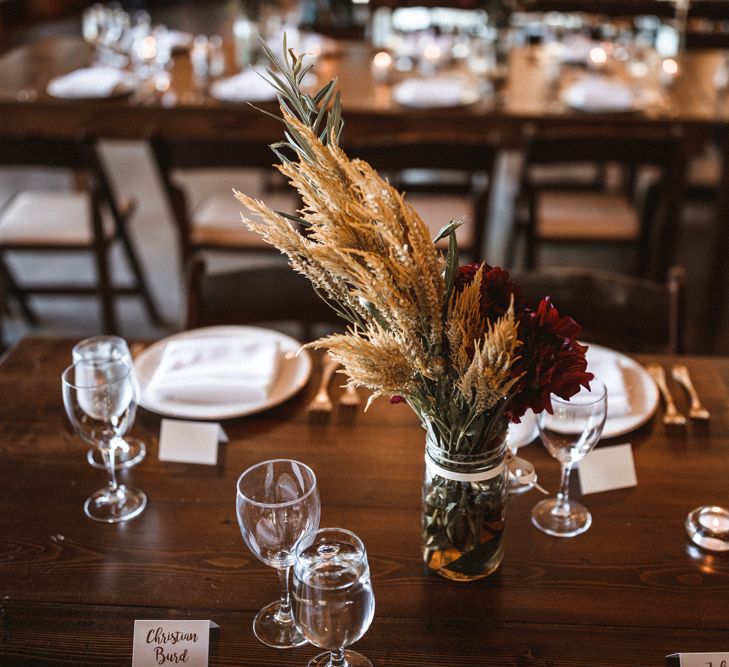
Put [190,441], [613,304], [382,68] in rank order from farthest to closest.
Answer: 1. [382,68]
2. [613,304]
3. [190,441]

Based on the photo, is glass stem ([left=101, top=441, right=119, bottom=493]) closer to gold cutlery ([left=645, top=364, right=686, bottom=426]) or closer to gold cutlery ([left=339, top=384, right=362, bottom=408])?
gold cutlery ([left=339, top=384, right=362, bottom=408])

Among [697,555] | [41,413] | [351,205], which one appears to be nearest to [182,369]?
[41,413]

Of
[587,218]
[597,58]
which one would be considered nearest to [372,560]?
[587,218]

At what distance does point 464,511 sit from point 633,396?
0.52 metres

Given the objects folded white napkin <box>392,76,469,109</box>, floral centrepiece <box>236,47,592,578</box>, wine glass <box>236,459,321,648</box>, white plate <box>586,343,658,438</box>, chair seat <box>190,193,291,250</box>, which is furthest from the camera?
folded white napkin <box>392,76,469,109</box>

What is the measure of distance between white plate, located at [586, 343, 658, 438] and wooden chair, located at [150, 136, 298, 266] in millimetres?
1257

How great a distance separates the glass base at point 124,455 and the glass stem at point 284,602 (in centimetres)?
36

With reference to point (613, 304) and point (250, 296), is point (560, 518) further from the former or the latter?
point (250, 296)

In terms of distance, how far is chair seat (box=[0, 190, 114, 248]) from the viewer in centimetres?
274

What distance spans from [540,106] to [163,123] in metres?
1.31

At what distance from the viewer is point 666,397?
1368 millimetres

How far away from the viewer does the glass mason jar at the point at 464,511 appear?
93 cm

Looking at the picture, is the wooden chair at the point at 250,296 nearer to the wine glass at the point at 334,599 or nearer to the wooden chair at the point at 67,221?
the wine glass at the point at 334,599

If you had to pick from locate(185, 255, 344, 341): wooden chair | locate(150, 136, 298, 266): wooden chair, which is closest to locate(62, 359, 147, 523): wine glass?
locate(185, 255, 344, 341): wooden chair
